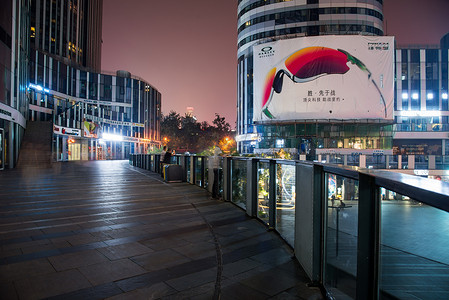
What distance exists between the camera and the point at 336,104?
40781mm

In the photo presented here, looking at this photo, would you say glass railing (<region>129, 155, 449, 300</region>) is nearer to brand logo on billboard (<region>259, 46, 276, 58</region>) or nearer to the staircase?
the staircase

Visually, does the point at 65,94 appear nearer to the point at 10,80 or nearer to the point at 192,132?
the point at 10,80

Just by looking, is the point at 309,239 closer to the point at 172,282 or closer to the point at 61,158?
the point at 172,282

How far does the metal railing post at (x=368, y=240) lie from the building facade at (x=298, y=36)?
147ft

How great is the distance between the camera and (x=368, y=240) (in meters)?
2.15

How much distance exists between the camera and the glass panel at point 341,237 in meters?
2.51

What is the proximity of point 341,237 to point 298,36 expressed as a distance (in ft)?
187

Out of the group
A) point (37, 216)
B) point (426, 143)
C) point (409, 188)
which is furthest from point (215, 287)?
point (426, 143)

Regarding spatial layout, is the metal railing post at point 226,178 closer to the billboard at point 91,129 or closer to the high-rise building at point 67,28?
the billboard at point 91,129

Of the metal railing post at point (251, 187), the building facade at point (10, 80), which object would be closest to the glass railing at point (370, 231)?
the metal railing post at point (251, 187)

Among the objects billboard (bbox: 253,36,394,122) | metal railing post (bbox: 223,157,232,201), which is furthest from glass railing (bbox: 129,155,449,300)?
billboard (bbox: 253,36,394,122)

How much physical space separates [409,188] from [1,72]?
79.7 ft

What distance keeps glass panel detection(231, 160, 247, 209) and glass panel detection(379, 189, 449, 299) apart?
5.18 metres

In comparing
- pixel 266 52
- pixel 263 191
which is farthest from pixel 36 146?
pixel 266 52
